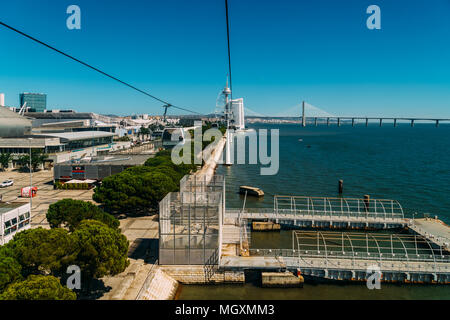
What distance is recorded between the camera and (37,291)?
25.3 feet

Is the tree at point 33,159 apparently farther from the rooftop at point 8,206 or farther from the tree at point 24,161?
the rooftop at point 8,206

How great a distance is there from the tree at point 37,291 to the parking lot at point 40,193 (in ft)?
34.4

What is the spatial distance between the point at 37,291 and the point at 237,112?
13184 cm

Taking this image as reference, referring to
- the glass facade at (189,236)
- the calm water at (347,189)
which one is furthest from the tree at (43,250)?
the calm water at (347,189)

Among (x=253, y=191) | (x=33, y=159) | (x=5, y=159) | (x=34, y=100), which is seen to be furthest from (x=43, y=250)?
(x=34, y=100)

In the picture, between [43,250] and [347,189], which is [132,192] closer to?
[43,250]

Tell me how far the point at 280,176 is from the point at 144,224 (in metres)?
24.0

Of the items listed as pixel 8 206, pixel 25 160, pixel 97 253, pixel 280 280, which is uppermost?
pixel 25 160

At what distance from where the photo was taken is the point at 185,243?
43.2ft
